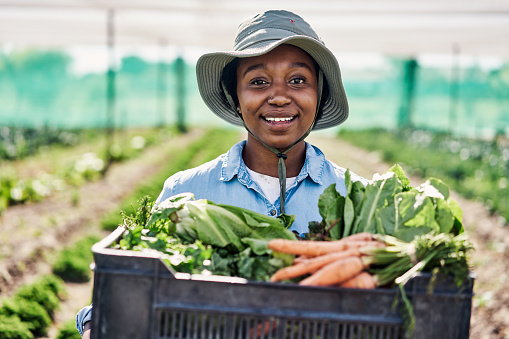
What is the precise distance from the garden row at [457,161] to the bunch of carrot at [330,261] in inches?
254

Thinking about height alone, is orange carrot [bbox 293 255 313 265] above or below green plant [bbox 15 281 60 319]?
above

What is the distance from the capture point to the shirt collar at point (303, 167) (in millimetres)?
2209

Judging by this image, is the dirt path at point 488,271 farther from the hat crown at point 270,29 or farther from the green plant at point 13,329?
the green plant at point 13,329

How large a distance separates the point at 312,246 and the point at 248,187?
73 cm

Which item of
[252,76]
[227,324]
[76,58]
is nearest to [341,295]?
[227,324]

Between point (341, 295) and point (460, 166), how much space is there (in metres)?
10.4

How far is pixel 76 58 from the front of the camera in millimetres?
24578

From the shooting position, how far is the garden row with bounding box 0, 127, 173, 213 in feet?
27.1

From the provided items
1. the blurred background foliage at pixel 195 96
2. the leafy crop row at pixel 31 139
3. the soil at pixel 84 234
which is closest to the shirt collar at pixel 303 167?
the soil at pixel 84 234

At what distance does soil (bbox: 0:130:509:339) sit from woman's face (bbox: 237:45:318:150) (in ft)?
8.84

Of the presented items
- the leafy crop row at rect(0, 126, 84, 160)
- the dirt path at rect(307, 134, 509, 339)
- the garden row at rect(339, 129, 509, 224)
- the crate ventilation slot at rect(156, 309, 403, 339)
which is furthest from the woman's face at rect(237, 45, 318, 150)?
the leafy crop row at rect(0, 126, 84, 160)

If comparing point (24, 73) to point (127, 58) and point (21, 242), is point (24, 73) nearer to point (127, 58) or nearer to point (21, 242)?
point (127, 58)

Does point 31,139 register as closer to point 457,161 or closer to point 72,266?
point 72,266

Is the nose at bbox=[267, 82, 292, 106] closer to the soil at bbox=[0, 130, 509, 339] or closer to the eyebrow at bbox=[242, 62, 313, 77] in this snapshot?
Answer: the eyebrow at bbox=[242, 62, 313, 77]
